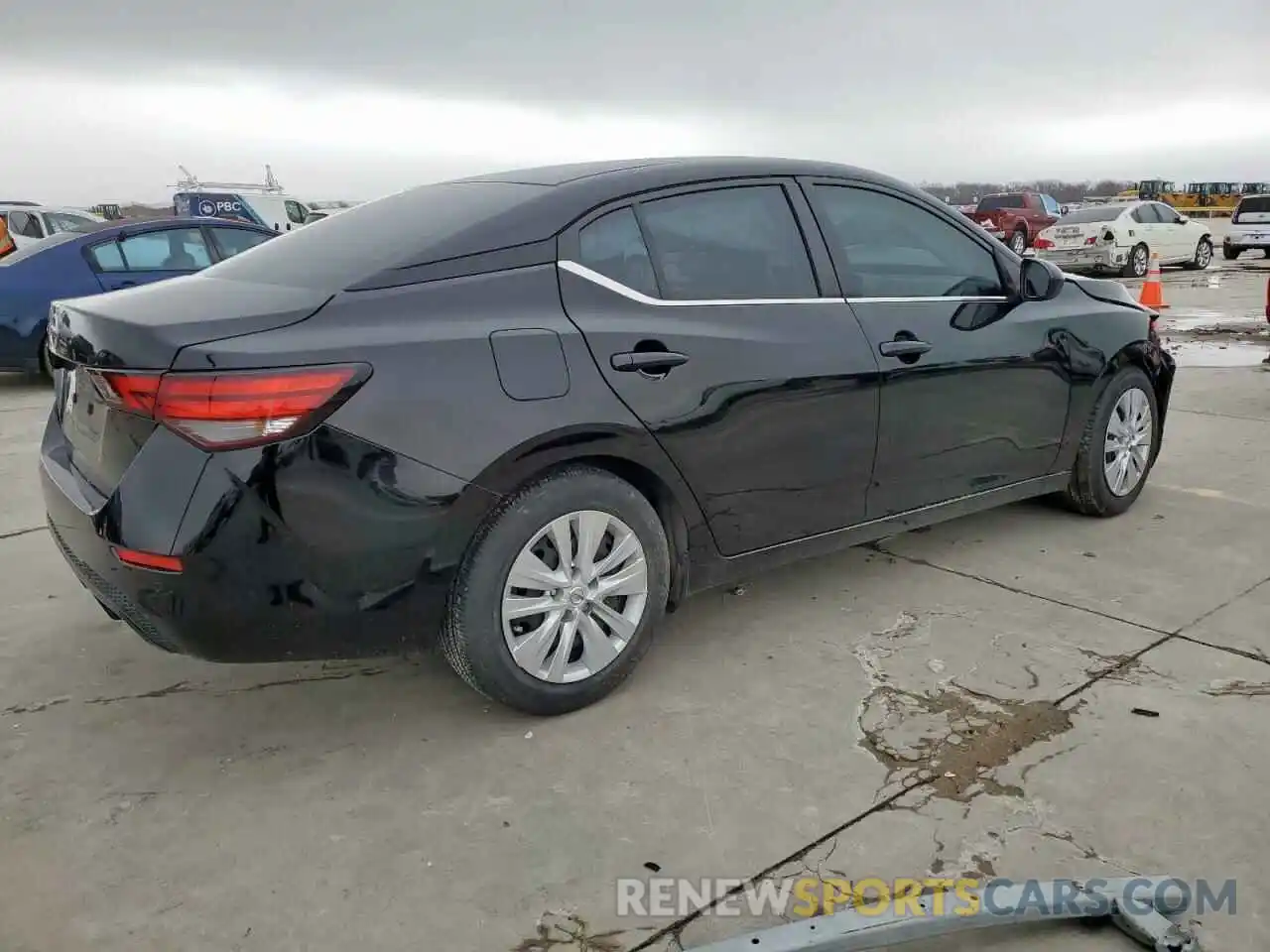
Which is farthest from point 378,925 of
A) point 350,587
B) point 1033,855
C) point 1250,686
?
point 1250,686

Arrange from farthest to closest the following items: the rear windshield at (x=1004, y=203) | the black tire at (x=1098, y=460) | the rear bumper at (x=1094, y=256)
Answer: the rear windshield at (x=1004, y=203)
the rear bumper at (x=1094, y=256)
the black tire at (x=1098, y=460)

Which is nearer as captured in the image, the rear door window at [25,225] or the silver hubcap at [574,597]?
the silver hubcap at [574,597]

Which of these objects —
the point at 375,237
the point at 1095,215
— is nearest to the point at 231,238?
the point at 375,237

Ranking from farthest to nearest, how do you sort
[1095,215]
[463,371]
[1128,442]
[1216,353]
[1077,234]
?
[1095,215], [1077,234], [1216,353], [1128,442], [463,371]

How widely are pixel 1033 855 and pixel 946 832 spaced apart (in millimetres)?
193

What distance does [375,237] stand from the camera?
2965mm

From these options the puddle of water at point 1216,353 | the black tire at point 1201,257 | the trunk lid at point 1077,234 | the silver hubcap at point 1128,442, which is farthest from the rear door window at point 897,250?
the black tire at point 1201,257

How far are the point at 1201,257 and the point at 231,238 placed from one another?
19.7 m

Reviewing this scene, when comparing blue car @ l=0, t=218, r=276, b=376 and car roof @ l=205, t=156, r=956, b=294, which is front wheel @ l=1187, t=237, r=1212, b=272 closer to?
blue car @ l=0, t=218, r=276, b=376

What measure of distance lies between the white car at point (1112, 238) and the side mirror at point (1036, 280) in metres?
14.5

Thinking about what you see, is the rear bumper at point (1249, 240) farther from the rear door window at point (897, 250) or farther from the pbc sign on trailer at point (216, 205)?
the pbc sign on trailer at point (216, 205)

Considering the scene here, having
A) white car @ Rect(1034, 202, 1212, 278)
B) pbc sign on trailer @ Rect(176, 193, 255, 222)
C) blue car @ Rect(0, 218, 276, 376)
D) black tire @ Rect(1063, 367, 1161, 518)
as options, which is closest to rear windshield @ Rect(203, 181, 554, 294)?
black tire @ Rect(1063, 367, 1161, 518)

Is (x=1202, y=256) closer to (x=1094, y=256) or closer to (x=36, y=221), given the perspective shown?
(x=1094, y=256)
